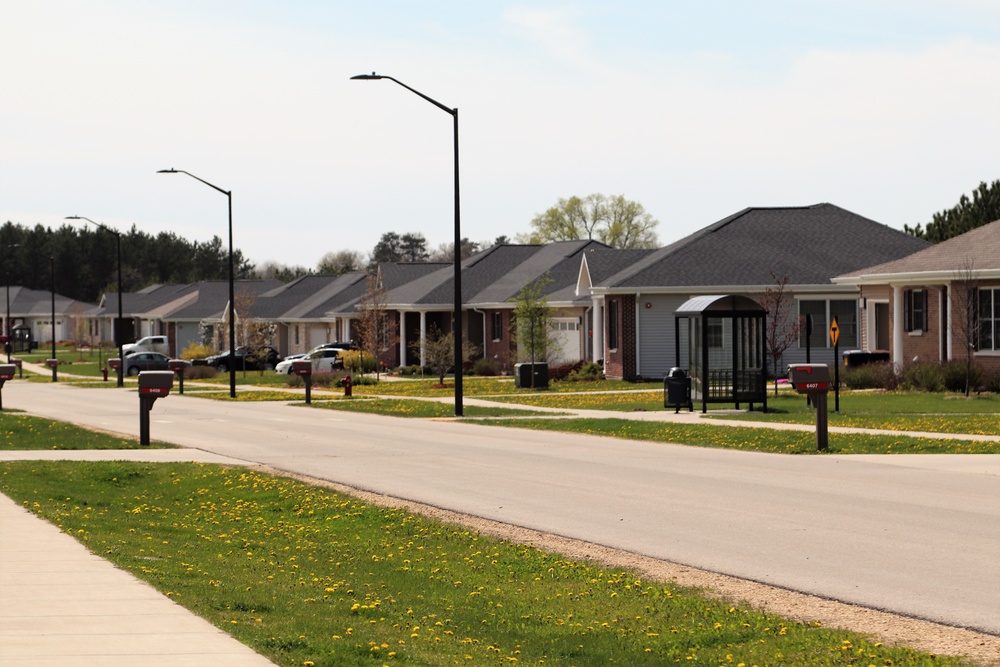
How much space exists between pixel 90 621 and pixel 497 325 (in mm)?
58316

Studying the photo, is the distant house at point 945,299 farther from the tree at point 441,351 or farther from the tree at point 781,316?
the tree at point 441,351

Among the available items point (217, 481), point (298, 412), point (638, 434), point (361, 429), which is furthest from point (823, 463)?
point (298, 412)

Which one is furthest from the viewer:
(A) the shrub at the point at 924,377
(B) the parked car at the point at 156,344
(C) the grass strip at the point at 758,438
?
(B) the parked car at the point at 156,344

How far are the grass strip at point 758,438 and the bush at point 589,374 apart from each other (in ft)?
70.5

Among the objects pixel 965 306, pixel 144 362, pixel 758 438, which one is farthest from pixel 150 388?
pixel 144 362

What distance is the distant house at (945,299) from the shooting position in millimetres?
40344

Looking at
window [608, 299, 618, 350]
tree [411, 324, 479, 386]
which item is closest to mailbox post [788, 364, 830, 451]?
window [608, 299, 618, 350]

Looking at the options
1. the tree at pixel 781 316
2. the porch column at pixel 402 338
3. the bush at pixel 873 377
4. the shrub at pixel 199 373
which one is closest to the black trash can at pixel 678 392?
the bush at pixel 873 377

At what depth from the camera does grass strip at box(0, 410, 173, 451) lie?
26.0m

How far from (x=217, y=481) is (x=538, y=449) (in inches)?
288

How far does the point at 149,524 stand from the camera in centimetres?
1524

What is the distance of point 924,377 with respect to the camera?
132ft

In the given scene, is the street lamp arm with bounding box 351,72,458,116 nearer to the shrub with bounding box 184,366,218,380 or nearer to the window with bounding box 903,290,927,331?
the window with bounding box 903,290,927,331

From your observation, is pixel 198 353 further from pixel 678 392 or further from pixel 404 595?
pixel 404 595
